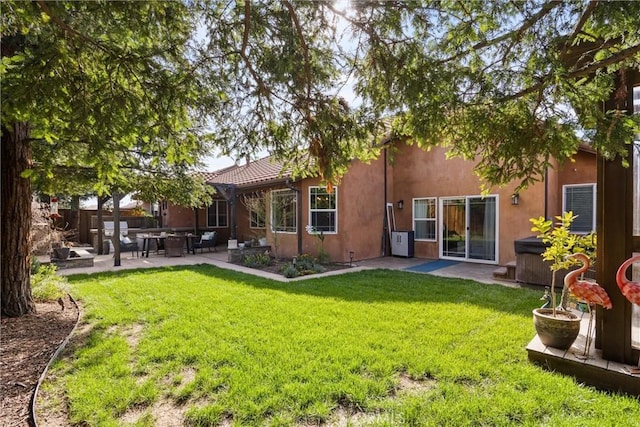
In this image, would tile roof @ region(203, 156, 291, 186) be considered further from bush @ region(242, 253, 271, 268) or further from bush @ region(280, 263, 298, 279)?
bush @ region(242, 253, 271, 268)

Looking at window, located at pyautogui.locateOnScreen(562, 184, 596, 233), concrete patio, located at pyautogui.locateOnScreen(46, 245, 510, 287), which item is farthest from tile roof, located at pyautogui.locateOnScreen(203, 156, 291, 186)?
window, located at pyautogui.locateOnScreen(562, 184, 596, 233)

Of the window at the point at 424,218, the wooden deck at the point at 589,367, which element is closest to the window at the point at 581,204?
the window at the point at 424,218

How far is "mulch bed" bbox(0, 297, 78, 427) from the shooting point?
3.24m

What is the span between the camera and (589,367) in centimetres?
359

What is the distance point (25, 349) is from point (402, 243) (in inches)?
440

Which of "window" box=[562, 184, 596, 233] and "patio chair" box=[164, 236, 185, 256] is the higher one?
"window" box=[562, 184, 596, 233]

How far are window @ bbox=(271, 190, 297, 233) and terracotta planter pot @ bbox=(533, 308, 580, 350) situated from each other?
9.65 m

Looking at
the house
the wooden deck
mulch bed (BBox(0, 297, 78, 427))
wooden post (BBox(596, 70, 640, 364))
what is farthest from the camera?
the house

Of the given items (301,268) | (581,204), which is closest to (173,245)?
(301,268)

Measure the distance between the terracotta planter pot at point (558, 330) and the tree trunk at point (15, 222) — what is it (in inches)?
315

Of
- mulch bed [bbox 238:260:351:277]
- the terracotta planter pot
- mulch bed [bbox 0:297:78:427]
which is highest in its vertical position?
the terracotta planter pot

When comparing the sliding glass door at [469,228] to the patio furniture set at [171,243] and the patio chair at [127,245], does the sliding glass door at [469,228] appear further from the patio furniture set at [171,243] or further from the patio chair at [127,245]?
the patio chair at [127,245]

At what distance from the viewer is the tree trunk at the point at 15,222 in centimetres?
533

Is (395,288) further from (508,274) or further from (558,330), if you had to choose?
(558,330)
